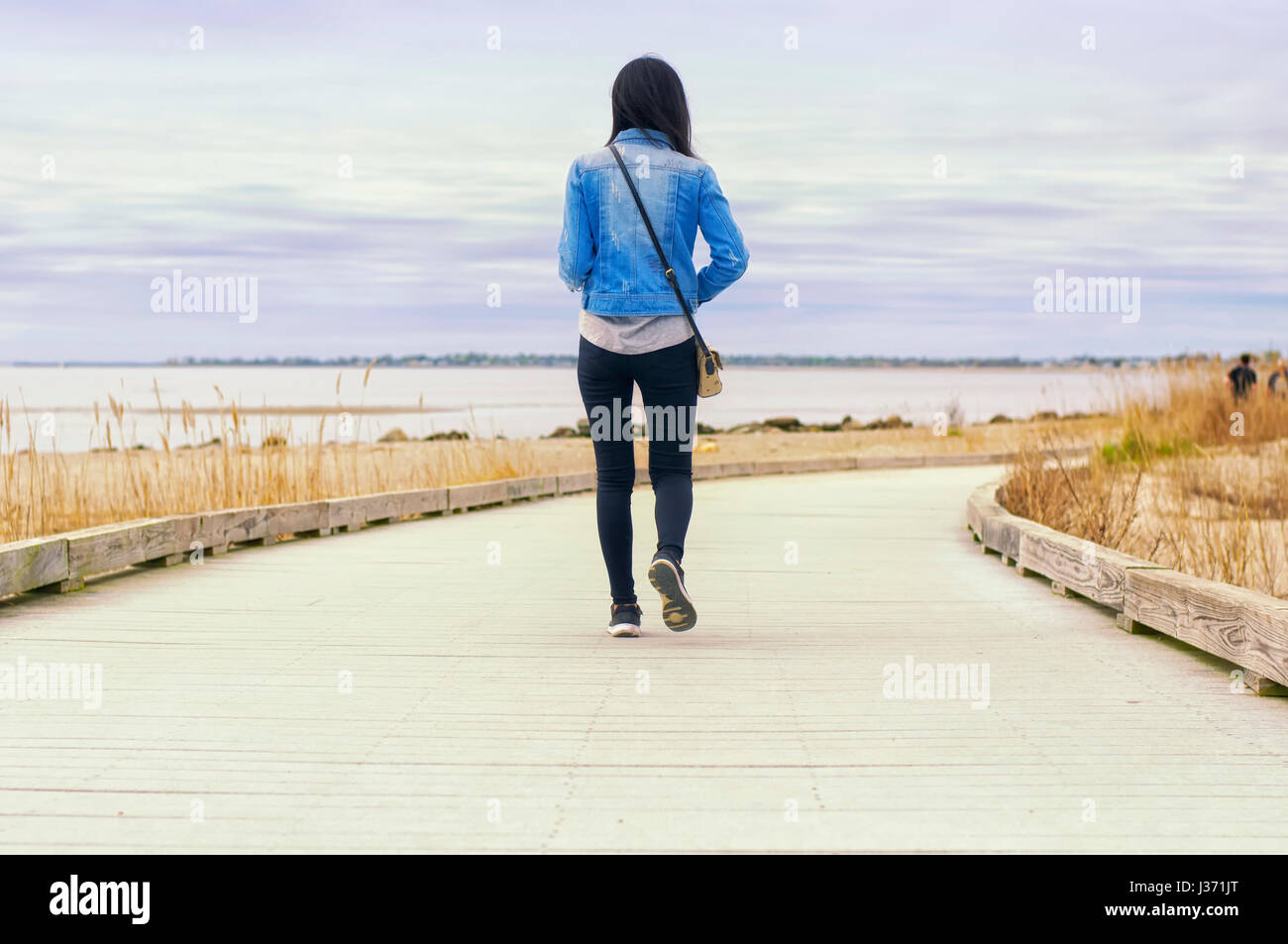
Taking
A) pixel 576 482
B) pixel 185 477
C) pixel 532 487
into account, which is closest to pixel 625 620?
pixel 185 477

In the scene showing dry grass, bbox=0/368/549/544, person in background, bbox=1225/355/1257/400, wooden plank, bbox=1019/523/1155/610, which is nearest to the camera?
wooden plank, bbox=1019/523/1155/610

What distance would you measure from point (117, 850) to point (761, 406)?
67422 millimetres

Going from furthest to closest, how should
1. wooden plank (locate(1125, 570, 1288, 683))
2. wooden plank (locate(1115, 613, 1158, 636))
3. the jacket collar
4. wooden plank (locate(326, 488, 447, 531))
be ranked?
1. wooden plank (locate(326, 488, 447, 531))
2. wooden plank (locate(1115, 613, 1158, 636))
3. the jacket collar
4. wooden plank (locate(1125, 570, 1288, 683))

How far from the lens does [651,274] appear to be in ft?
16.2

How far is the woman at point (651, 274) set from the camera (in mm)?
4953

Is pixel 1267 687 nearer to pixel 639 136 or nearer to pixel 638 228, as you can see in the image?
pixel 638 228

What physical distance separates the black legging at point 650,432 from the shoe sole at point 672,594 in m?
0.07

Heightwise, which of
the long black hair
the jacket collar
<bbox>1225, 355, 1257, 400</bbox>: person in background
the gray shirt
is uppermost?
the long black hair

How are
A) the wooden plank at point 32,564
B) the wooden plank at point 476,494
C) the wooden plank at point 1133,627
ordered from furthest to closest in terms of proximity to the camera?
the wooden plank at point 476,494
the wooden plank at point 32,564
the wooden plank at point 1133,627

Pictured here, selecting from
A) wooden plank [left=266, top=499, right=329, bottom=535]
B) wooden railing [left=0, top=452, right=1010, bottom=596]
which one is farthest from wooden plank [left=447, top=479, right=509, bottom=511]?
wooden plank [left=266, top=499, right=329, bottom=535]

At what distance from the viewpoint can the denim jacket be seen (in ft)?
16.2
